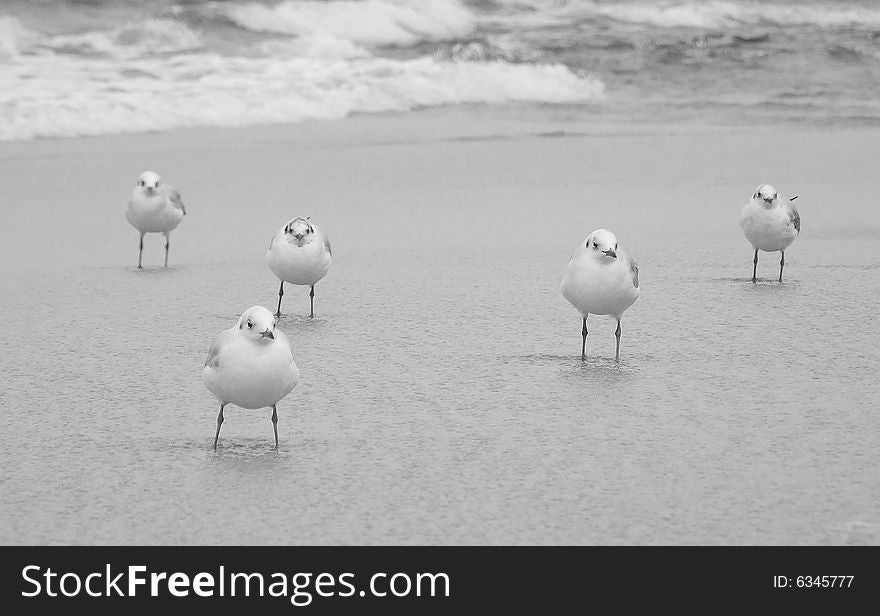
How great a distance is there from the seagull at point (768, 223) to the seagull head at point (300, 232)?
2.49 meters

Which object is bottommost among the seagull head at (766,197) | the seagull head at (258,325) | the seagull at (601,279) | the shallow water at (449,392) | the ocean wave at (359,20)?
the shallow water at (449,392)

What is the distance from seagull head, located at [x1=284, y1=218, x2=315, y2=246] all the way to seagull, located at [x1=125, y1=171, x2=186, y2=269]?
1636 mm

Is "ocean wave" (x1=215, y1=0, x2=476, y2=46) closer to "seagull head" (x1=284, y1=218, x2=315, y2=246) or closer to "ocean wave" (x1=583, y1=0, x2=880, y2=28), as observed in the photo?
"ocean wave" (x1=583, y1=0, x2=880, y2=28)

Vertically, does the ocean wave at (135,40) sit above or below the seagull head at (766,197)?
above

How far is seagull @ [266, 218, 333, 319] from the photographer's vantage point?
6871 millimetres

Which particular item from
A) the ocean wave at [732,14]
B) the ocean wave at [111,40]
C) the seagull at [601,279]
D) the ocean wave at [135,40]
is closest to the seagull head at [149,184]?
the seagull at [601,279]

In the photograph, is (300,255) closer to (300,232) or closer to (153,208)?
(300,232)

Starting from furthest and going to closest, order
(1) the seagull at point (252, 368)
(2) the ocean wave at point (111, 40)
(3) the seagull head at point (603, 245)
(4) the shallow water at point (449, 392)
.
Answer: (2) the ocean wave at point (111, 40)
(3) the seagull head at point (603, 245)
(1) the seagull at point (252, 368)
(4) the shallow water at point (449, 392)

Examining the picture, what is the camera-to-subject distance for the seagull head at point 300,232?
6930 mm

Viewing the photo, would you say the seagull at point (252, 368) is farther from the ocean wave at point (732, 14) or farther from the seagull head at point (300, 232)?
the ocean wave at point (732, 14)

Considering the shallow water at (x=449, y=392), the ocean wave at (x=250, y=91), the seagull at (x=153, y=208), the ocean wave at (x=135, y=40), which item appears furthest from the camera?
the ocean wave at (x=135, y=40)

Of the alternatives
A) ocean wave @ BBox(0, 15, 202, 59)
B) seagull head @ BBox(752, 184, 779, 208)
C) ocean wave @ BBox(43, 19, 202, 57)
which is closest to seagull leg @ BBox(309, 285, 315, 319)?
seagull head @ BBox(752, 184, 779, 208)

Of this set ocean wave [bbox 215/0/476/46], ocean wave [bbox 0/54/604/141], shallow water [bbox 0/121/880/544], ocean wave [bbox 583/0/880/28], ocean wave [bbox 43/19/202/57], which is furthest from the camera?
ocean wave [bbox 583/0/880/28]

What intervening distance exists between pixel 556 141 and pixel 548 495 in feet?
29.2
